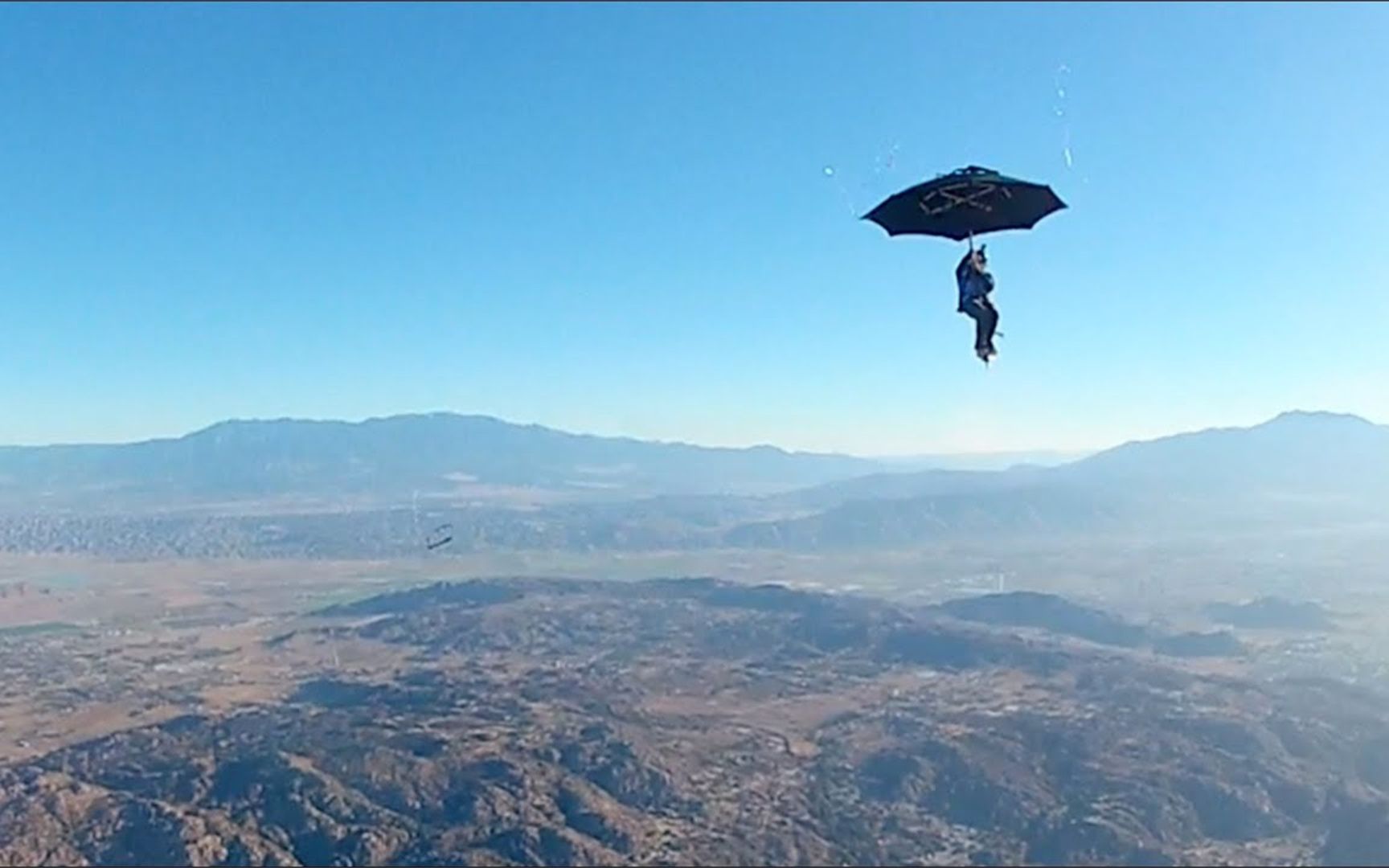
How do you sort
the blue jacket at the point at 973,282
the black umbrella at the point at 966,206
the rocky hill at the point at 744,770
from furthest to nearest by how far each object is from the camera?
the rocky hill at the point at 744,770 < the blue jacket at the point at 973,282 < the black umbrella at the point at 966,206

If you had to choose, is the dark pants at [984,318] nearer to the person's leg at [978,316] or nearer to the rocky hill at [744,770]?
the person's leg at [978,316]

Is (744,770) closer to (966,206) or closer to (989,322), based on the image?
(989,322)

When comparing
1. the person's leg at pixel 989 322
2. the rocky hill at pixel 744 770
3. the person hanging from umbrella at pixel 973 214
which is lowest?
the rocky hill at pixel 744 770

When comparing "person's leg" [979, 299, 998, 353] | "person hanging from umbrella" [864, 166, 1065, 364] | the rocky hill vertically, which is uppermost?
"person hanging from umbrella" [864, 166, 1065, 364]

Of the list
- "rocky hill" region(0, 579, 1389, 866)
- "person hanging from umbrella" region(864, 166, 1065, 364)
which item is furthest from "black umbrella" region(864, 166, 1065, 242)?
"rocky hill" region(0, 579, 1389, 866)

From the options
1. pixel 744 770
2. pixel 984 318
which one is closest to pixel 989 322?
pixel 984 318

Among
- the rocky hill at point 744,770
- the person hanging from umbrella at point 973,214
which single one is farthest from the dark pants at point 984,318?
the rocky hill at point 744,770

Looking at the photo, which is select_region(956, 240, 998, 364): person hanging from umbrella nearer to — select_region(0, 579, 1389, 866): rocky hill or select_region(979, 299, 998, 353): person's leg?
select_region(979, 299, 998, 353): person's leg

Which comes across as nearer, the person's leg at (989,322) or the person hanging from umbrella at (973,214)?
the person hanging from umbrella at (973,214)
